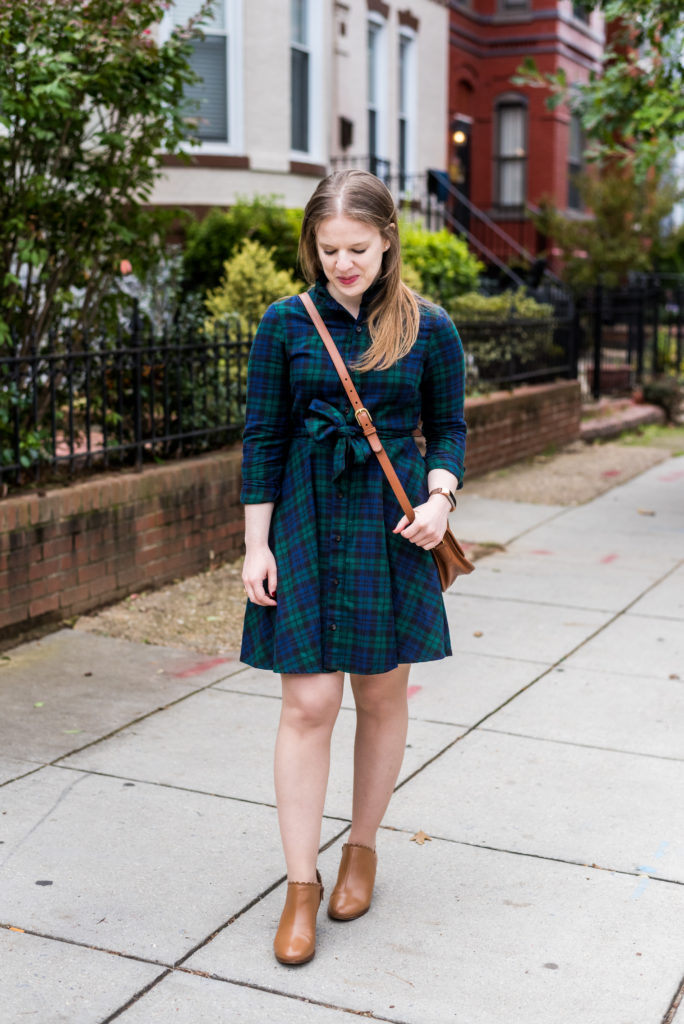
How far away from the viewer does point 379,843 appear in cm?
366

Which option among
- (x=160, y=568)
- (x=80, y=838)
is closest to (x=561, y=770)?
(x=80, y=838)

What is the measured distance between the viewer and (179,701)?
16.0ft

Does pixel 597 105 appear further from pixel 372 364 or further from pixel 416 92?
pixel 416 92

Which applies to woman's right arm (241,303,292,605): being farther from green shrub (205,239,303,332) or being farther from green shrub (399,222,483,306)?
green shrub (399,222,483,306)

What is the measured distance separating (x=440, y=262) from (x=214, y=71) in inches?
121

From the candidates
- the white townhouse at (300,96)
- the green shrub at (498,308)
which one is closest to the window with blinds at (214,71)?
the white townhouse at (300,96)

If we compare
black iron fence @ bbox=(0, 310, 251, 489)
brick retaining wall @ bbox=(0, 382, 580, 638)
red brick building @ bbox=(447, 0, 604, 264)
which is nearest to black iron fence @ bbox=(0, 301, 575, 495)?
black iron fence @ bbox=(0, 310, 251, 489)

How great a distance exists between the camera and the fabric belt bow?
294cm

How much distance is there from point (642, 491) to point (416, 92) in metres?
9.24

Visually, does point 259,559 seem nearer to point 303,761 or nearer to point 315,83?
point 303,761

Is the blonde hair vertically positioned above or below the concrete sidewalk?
above

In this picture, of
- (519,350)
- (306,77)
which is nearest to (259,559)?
(519,350)

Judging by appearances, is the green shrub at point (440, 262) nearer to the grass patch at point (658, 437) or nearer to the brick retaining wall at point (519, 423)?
the brick retaining wall at point (519, 423)

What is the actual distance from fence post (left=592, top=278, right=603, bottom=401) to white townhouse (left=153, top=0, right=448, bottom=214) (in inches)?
124
